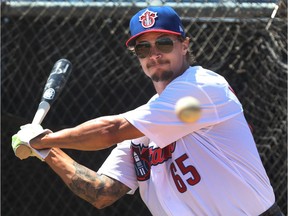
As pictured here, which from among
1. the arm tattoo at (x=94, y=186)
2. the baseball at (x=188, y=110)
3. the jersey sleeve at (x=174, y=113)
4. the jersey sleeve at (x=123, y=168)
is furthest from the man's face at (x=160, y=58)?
the baseball at (x=188, y=110)

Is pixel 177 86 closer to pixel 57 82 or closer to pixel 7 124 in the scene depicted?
pixel 57 82

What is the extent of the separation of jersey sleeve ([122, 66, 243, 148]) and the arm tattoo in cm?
50

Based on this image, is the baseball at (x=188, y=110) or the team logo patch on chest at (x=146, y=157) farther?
the team logo patch on chest at (x=146, y=157)

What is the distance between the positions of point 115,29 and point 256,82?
0.98m

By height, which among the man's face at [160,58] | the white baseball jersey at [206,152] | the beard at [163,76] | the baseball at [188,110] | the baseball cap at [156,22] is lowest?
the white baseball jersey at [206,152]

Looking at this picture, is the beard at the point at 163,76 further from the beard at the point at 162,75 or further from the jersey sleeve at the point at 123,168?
the jersey sleeve at the point at 123,168

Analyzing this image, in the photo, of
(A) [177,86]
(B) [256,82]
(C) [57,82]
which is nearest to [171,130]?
(A) [177,86]

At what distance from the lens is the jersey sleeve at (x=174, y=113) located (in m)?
2.48

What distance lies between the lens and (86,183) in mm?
2891

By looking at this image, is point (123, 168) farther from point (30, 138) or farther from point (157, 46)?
point (157, 46)

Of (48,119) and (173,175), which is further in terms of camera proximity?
(48,119)

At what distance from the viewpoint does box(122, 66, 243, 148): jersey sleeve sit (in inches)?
97.7

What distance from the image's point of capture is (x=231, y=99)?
2572mm

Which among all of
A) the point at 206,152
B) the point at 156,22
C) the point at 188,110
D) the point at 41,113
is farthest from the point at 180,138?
the point at 188,110
